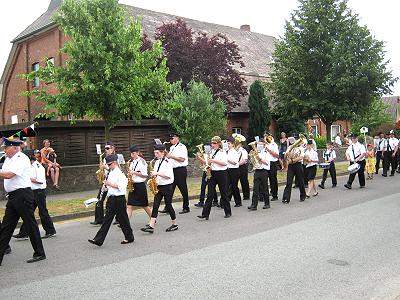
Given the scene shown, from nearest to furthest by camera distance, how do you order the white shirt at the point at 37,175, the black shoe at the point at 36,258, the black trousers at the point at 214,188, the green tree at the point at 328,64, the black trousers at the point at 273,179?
the black shoe at the point at 36,258 → the white shirt at the point at 37,175 → the black trousers at the point at 214,188 → the black trousers at the point at 273,179 → the green tree at the point at 328,64

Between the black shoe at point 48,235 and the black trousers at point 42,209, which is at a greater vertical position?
the black trousers at point 42,209

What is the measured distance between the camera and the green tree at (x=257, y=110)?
26.5 meters

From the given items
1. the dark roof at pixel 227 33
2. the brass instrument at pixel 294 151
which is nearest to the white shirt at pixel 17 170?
the brass instrument at pixel 294 151

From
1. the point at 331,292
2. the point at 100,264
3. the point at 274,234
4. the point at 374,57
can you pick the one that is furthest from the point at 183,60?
the point at 331,292

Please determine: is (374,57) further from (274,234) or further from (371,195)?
(274,234)

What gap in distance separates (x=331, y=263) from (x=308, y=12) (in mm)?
20954

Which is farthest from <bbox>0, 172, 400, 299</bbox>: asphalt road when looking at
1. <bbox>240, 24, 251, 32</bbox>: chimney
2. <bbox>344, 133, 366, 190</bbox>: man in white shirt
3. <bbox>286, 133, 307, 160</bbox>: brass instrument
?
<bbox>240, 24, 251, 32</bbox>: chimney

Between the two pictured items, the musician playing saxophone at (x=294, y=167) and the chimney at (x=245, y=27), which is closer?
the musician playing saxophone at (x=294, y=167)

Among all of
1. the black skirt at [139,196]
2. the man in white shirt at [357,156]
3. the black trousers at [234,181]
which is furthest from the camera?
the man in white shirt at [357,156]

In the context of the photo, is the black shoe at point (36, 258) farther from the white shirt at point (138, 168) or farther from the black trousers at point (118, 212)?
the white shirt at point (138, 168)

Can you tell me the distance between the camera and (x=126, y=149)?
63.9ft

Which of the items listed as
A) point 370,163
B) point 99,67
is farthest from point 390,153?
point 99,67

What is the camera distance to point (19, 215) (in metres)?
7.11

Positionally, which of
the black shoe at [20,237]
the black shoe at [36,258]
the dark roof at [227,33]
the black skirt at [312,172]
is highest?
the dark roof at [227,33]
